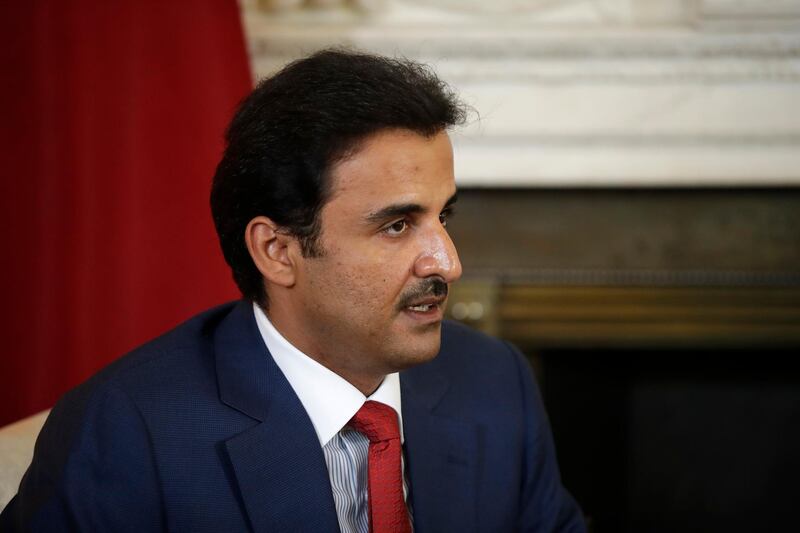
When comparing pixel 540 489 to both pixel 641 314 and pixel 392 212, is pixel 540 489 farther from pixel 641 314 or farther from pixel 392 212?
pixel 641 314

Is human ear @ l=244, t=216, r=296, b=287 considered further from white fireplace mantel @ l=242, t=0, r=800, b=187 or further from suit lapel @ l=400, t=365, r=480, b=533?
white fireplace mantel @ l=242, t=0, r=800, b=187

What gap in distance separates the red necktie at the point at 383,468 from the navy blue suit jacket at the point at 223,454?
0.15 ft

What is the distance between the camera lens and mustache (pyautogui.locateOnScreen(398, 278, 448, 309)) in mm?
1312

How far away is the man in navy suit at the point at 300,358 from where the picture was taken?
124 centimetres

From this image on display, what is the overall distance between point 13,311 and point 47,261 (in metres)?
0.12

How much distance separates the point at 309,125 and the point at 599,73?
1260 mm

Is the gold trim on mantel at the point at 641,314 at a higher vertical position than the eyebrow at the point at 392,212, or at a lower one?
lower

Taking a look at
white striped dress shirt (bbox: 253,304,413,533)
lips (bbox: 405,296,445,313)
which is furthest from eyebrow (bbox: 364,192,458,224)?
white striped dress shirt (bbox: 253,304,413,533)

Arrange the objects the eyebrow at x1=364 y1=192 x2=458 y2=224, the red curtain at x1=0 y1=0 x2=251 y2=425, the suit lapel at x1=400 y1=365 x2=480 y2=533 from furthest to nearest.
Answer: the red curtain at x1=0 y1=0 x2=251 y2=425 < the suit lapel at x1=400 y1=365 x2=480 y2=533 < the eyebrow at x1=364 y1=192 x2=458 y2=224

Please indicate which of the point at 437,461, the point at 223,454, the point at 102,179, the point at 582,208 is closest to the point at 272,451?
the point at 223,454

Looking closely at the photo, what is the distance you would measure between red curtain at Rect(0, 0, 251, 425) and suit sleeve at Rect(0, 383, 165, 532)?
2.13 ft

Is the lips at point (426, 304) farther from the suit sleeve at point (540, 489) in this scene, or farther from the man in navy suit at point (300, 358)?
the suit sleeve at point (540, 489)

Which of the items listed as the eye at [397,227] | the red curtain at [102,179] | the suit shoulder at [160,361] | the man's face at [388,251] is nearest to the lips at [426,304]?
the man's face at [388,251]

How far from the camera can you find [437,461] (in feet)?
4.76
